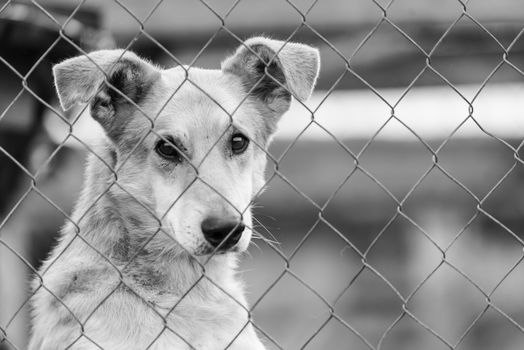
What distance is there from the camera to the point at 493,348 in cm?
1568

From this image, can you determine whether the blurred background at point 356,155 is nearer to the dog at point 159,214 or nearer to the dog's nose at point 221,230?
the dog's nose at point 221,230

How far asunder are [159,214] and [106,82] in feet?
2.75

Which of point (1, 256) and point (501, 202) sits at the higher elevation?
point (501, 202)

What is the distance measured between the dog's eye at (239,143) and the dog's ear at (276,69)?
0.24m

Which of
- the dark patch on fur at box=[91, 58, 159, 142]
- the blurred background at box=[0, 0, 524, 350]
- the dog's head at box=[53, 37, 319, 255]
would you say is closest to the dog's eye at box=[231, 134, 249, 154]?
the dog's head at box=[53, 37, 319, 255]

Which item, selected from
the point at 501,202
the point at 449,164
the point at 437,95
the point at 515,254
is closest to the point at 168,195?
the point at 437,95

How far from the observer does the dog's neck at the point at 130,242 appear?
14.3ft

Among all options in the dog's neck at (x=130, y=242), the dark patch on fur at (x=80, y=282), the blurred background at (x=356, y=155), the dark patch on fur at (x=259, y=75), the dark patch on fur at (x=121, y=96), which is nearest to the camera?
the dark patch on fur at (x=80, y=282)

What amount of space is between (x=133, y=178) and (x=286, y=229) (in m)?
11.3

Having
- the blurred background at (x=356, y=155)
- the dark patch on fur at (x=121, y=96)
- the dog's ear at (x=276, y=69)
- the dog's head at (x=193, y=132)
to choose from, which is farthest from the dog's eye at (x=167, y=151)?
the blurred background at (x=356, y=155)

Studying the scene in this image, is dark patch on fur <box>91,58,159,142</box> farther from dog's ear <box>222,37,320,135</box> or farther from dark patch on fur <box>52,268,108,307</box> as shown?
dark patch on fur <box>52,268,108,307</box>

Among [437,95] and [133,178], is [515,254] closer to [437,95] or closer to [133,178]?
[437,95]

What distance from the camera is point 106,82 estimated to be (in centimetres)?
394

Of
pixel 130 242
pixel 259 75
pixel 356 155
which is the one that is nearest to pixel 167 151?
pixel 130 242
